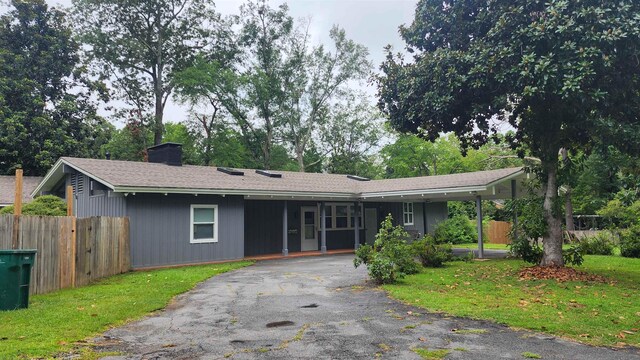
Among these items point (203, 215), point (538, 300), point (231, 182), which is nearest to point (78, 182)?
point (203, 215)

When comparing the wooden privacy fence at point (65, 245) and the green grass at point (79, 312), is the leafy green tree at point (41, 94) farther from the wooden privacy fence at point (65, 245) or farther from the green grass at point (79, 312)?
the green grass at point (79, 312)

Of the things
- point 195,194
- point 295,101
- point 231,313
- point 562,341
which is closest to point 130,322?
point 231,313

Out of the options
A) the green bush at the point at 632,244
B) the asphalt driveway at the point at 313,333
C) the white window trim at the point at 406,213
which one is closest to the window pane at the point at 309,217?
the white window trim at the point at 406,213

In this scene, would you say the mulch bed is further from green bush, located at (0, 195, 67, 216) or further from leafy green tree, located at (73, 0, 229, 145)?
leafy green tree, located at (73, 0, 229, 145)

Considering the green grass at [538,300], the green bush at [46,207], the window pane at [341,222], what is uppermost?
the green bush at [46,207]

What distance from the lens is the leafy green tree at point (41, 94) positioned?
2656 cm

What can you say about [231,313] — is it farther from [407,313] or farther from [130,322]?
[407,313]

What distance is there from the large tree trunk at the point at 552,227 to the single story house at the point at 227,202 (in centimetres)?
319

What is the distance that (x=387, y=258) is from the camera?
1035 centimetres

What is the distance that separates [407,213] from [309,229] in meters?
6.13

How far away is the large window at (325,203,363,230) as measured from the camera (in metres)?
20.9

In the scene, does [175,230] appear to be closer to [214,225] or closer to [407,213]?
[214,225]

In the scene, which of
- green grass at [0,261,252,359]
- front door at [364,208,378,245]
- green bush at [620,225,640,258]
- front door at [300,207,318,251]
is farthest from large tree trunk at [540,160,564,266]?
front door at [364,208,378,245]

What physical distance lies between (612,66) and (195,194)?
39.0ft
